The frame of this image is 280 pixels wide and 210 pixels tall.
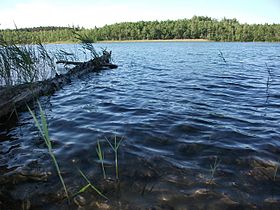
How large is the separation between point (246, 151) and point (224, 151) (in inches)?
20.1

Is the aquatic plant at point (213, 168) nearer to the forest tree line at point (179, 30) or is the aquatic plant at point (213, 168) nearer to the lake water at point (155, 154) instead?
the lake water at point (155, 154)

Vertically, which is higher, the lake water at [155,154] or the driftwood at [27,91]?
the driftwood at [27,91]

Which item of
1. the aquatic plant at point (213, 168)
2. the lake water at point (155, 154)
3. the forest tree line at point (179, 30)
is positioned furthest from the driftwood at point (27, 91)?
the forest tree line at point (179, 30)

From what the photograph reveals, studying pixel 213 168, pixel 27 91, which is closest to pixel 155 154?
pixel 213 168

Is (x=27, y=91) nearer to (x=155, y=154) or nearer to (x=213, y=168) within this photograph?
(x=155, y=154)

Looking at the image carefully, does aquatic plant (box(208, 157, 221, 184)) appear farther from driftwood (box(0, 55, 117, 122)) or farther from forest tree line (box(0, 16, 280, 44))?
forest tree line (box(0, 16, 280, 44))

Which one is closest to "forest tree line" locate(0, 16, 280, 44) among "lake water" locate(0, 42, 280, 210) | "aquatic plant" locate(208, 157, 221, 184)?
"lake water" locate(0, 42, 280, 210)

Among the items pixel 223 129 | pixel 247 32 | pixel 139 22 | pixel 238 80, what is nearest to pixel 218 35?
pixel 247 32

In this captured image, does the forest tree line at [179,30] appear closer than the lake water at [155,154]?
No

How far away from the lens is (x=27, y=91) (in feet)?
36.2

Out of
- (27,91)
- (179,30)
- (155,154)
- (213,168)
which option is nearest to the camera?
(213,168)

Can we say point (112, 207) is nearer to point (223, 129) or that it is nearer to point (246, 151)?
point (246, 151)

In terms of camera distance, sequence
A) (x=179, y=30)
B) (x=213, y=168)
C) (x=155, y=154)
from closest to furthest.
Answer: (x=213, y=168)
(x=155, y=154)
(x=179, y=30)

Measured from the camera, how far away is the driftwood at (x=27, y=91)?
9351mm
